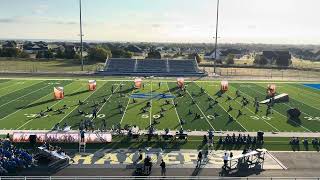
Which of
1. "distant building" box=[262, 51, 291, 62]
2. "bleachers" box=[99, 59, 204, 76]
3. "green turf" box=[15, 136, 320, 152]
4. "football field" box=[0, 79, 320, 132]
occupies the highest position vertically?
"distant building" box=[262, 51, 291, 62]

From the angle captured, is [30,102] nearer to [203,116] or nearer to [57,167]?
[203,116]

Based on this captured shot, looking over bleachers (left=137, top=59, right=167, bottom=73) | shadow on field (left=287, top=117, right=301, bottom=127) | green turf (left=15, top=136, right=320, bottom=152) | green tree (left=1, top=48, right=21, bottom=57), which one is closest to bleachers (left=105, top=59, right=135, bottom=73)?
bleachers (left=137, top=59, right=167, bottom=73)

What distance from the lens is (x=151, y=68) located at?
8050 cm

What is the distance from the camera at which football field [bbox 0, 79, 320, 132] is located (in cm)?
3456

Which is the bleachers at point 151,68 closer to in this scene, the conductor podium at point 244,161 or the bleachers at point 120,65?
the bleachers at point 120,65

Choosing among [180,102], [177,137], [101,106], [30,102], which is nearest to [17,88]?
[30,102]

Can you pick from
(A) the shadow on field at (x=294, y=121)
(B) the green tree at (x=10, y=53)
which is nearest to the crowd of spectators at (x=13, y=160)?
(A) the shadow on field at (x=294, y=121)

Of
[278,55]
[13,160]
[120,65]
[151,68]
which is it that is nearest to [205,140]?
[13,160]

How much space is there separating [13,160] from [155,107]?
2061 cm

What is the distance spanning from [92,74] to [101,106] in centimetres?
3160

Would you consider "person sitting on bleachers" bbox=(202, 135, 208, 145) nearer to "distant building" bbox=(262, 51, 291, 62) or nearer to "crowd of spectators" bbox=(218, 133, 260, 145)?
"crowd of spectators" bbox=(218, 133, 260, 145)

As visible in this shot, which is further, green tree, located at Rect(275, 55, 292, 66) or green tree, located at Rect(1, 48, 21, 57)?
green tree, located at Rect(1, 48, 21, 57)

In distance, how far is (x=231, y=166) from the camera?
79.0 ft

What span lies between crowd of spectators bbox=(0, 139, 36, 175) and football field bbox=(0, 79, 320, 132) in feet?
30.0
